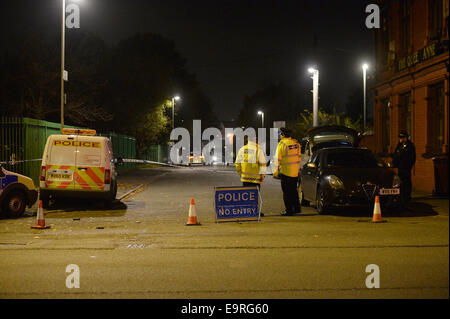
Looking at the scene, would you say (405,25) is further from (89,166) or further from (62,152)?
(62,152)

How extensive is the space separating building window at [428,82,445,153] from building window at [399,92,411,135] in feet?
8.17

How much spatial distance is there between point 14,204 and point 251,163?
5840 millimetres

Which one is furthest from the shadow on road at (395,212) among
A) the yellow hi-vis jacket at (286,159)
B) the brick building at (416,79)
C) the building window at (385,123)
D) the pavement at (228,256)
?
the building window at (385,123)

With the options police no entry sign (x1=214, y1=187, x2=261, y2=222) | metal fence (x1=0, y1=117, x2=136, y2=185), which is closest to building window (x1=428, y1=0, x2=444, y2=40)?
police no entry sign (x1=214, y1=187, x2=261, y2=222)

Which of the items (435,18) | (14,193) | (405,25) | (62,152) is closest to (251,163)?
(62,152)

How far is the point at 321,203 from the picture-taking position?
1333 cm

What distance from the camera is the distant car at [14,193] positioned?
1341 centimetres

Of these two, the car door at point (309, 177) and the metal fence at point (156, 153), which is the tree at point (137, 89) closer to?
the metal fence at point (156, 153)

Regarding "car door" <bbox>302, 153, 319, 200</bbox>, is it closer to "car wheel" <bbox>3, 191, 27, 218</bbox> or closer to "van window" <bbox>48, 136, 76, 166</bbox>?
"van window" <bbox>48, 136, 76, 166</bbox>

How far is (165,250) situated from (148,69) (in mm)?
42278

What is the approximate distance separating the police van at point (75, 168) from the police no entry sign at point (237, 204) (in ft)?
14.8

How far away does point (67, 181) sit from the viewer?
49.5 feet

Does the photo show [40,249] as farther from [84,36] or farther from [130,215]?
[84,36]

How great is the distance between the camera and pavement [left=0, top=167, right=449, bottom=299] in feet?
20.8
